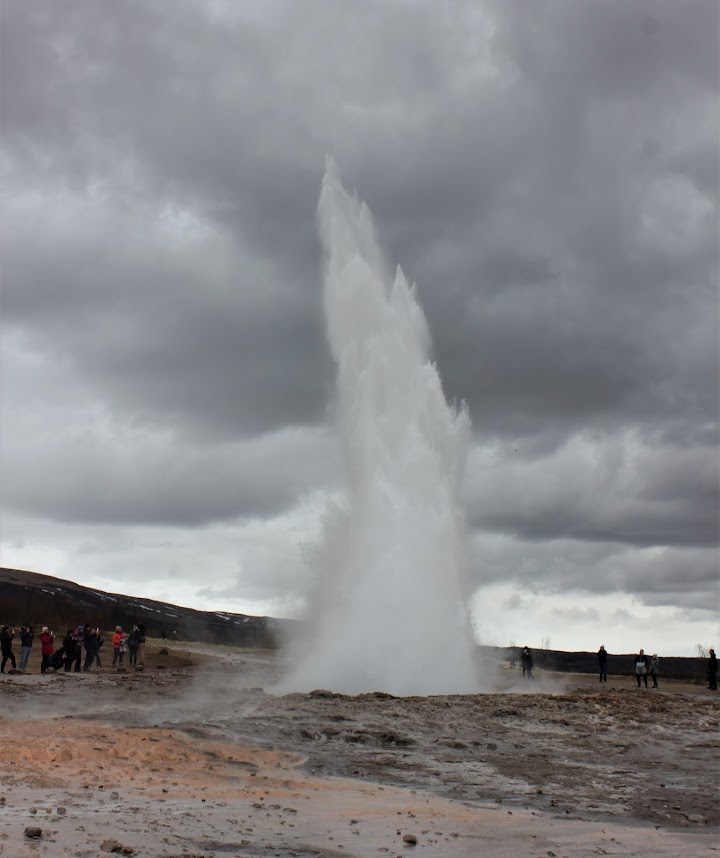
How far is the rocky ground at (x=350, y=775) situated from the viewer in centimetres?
852

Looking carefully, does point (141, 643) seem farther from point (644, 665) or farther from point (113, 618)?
point (113, 618)

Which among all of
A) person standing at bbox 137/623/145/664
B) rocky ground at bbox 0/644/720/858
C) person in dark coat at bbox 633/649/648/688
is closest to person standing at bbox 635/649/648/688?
person in dark coat at bbox 633/649/648/688

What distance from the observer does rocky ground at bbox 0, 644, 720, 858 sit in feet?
28.0

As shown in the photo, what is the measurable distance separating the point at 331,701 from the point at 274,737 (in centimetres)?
441

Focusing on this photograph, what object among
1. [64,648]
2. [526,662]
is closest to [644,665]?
[526,662]

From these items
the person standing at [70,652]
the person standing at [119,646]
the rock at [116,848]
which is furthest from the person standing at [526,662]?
the rock at [116,848]

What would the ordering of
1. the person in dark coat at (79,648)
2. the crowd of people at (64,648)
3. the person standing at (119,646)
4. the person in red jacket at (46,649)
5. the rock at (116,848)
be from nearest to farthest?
1. the rock at (116,848)
2. the crowd of people at (64,648)
3. the person in red jacket at (46,649)
4. the person in dark coat at (79,648)
5. the person standing at (119,646)

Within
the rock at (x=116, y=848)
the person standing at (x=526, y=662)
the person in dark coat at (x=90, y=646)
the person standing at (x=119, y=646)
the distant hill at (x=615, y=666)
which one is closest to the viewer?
the rock at (x=116, y=848)

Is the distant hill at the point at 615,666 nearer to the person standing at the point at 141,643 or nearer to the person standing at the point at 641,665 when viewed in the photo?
the person standing at the point at 641,665

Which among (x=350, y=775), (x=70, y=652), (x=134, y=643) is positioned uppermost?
(x=134, y=643)

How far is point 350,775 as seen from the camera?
12656 millimetres

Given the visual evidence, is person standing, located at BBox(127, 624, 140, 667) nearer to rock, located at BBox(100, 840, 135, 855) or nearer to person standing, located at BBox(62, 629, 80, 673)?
person standing, located at BBox(62, 629, 80, 673)

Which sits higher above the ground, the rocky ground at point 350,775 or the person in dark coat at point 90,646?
the person in dark coat at point 90,646

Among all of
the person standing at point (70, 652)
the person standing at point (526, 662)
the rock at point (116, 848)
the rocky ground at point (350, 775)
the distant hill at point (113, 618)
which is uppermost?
the distant hill at point (113, 618)
